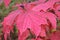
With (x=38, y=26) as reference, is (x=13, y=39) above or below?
below

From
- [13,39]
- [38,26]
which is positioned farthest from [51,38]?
[13,39]

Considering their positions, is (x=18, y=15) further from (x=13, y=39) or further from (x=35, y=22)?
(x=13, y=39)

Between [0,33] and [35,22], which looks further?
[0,33]

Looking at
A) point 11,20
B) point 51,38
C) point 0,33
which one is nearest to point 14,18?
point 11,20

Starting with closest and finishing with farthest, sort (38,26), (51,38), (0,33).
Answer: (38,26)
(51,38)
(0,33)

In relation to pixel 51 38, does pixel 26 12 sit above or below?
above

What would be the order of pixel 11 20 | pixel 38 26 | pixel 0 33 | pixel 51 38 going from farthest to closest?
pixel 0 33, pixel 51 38, pixel 11 20, pixel 38 26

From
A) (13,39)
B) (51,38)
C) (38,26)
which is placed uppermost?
(38,26)

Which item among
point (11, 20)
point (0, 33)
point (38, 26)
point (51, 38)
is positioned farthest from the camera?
point (0, 33)

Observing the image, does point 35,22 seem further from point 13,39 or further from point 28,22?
point 13,39
